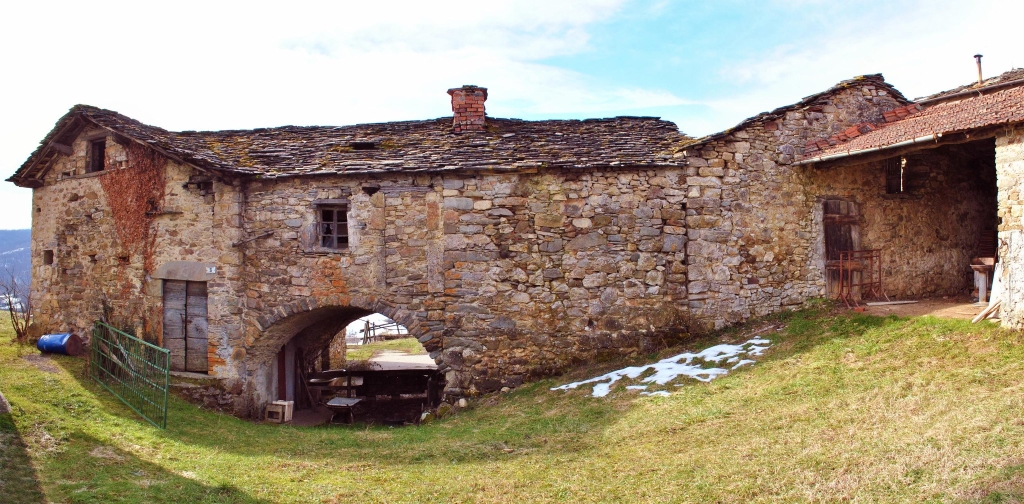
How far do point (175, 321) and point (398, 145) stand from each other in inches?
204

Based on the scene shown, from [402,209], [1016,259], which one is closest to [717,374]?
[1016,259]

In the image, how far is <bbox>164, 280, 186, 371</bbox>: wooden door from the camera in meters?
12.0

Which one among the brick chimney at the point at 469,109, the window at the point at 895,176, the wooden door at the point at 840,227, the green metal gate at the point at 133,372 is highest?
the brick chimney at the point at 469,109

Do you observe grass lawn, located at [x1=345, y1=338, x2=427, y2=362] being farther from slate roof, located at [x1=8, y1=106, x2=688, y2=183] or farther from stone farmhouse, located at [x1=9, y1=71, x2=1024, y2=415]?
slate roof, located at [x1=8, y1=106, x2=688, y2=183]

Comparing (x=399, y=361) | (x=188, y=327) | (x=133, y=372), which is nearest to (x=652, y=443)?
(x=133, y=372)

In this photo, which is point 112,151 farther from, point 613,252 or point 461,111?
point 613,252

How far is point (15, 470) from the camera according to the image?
21.4 feet

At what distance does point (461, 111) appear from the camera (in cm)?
1293

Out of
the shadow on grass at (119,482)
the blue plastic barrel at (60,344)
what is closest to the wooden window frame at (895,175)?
the shadow on grass at (119,482)

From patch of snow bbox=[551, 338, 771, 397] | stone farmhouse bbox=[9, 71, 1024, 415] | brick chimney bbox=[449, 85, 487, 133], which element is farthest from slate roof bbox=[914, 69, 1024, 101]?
brick chimney bbox=[449, 85, 487, 133]

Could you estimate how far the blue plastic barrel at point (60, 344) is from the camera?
12141 millimetres

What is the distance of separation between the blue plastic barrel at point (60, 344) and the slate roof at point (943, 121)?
Answer: 1369 cm

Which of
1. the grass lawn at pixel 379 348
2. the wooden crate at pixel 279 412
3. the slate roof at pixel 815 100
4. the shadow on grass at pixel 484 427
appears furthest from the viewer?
the grass lawn at pixel 379 348

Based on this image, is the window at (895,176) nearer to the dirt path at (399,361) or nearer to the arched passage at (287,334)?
the arched passage at (287,334)
